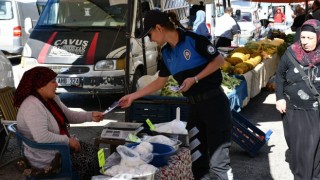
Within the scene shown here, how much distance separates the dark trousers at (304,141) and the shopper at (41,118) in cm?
183

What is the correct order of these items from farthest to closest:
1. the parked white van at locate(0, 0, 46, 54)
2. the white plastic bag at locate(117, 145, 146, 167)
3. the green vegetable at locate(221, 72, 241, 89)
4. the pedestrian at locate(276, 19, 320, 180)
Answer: the parked white van at locate(0, 0, 46, 54)
the green vegetable at locate(221, 72, 241, 89)
the pedestrian at locate(276, 19, 320, 180)
the white plastic bag at locate(117, 145, 146, 167)

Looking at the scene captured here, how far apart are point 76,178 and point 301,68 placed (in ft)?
6.93

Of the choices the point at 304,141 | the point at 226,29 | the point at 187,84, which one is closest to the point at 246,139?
the point at 304,141

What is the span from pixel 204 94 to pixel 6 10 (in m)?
11.6

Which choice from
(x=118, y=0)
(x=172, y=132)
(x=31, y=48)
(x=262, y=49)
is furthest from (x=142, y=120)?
(x=262, y=49)

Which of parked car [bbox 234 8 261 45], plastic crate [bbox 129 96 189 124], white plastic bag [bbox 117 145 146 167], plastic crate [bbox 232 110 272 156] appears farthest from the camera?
parked car [bbox 234 8 261 45]

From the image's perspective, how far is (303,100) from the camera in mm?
4129

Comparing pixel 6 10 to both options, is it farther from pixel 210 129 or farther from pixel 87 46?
pixel 210 129

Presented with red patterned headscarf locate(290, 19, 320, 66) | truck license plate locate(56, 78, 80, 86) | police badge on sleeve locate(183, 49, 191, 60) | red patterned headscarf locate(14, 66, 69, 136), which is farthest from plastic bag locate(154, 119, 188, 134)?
truck license plate locate(56, 78, 80, 86)

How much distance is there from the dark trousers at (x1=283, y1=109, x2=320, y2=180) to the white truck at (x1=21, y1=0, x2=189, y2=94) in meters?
3.53

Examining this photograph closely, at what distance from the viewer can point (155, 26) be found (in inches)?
138

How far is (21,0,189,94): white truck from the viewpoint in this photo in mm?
7883

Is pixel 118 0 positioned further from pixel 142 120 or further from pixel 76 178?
pixel 76 178

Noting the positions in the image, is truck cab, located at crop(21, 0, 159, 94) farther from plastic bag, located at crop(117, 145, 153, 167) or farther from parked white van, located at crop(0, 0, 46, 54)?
parked white van, located at crop(0, 0, 46, 54)
